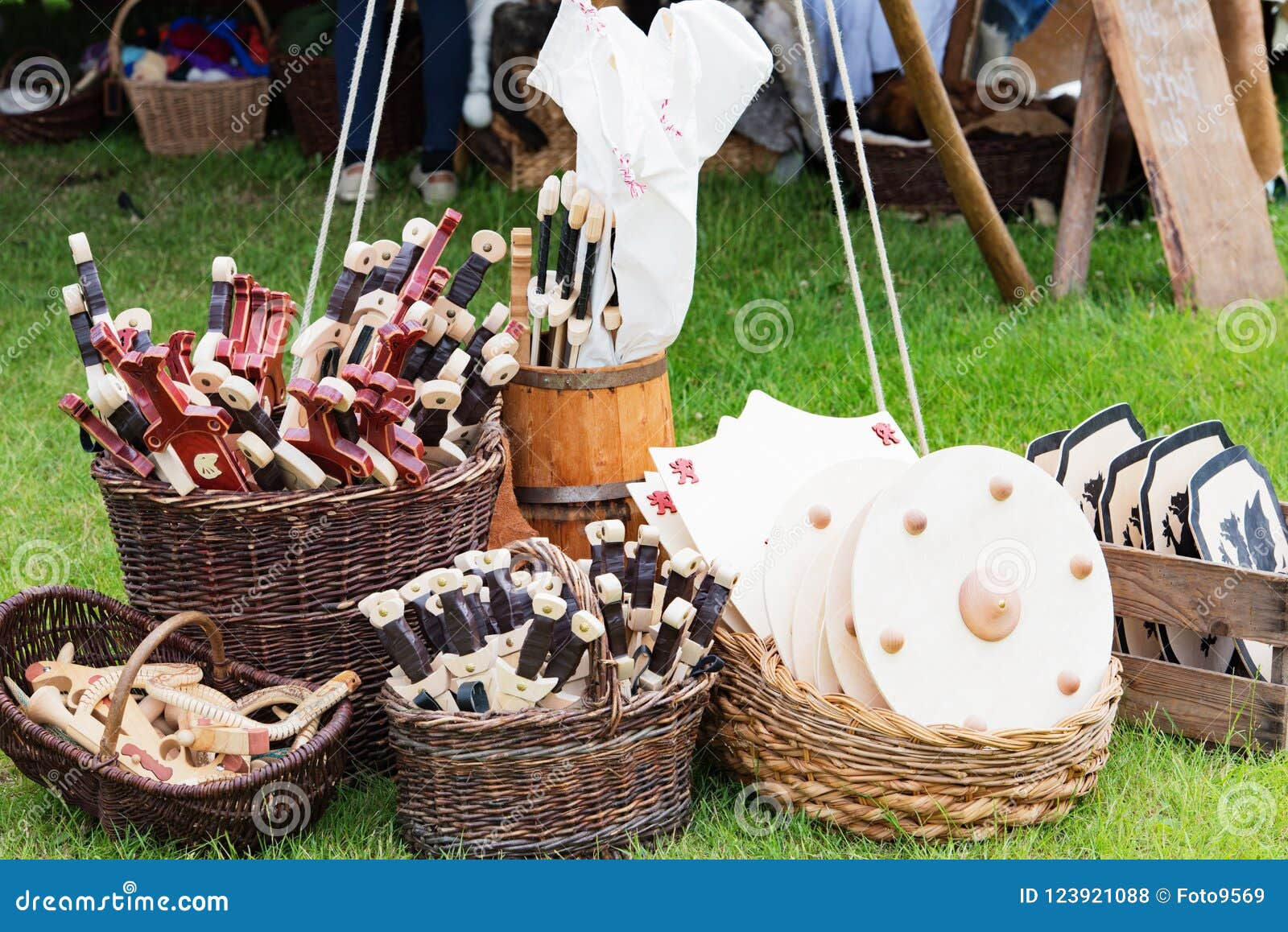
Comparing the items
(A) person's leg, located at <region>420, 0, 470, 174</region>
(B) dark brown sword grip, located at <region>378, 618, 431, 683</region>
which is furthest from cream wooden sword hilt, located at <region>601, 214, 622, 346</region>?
(A) person's leg, located at <region>420, 0, 470, 174</region>

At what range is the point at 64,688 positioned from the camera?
220 centimetres

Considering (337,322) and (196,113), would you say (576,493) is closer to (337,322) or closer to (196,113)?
(337,322)

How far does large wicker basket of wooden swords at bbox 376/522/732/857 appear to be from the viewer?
1.90m

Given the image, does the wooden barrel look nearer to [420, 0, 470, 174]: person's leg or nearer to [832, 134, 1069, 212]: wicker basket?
[832, 134, 1069, 212]: wicker basket

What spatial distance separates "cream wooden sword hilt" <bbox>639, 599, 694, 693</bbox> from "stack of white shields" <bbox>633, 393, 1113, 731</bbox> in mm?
250

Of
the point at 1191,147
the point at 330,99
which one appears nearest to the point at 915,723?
the point at 1191,147

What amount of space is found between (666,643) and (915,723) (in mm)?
393

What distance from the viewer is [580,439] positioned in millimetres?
2439

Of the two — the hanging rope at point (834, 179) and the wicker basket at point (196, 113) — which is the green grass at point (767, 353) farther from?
the hanging rope at point (834, 179)

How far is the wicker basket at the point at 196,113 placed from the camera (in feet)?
20.7

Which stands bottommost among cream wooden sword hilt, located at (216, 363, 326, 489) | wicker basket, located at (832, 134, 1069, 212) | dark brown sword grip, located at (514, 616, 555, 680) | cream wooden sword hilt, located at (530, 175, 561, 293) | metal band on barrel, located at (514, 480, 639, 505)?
dark brown sword grip, located at (514, 616, 555, 680)

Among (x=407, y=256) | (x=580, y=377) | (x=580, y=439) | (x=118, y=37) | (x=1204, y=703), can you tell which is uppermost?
(x=118, y=37)

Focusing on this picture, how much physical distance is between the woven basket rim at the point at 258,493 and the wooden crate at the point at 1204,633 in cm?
115

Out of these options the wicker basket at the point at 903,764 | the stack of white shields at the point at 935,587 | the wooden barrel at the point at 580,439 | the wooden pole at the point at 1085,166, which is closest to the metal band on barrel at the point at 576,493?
the wooden barrel at the point at 580,439
